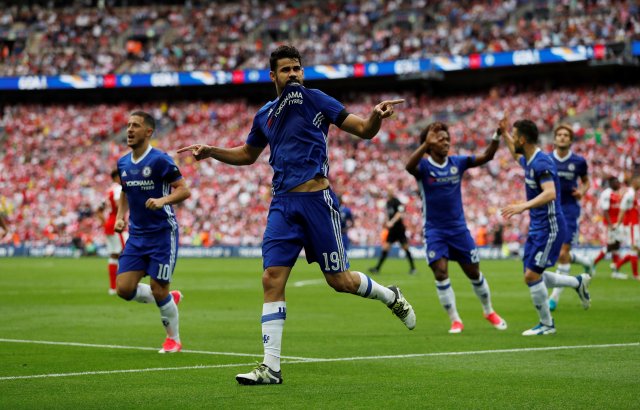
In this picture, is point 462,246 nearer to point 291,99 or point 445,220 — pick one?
point 445,220

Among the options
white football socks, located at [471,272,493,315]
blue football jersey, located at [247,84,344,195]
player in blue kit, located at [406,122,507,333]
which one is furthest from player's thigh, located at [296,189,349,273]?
white football socks, located at [471,272,493,315]

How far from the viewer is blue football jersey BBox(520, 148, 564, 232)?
1191cm

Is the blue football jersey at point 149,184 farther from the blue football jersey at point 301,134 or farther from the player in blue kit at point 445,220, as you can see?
the player in blue kit at point 445,220

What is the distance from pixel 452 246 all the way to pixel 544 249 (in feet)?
4.06

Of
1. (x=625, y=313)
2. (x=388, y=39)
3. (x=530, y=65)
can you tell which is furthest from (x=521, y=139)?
(x=388, y=39)

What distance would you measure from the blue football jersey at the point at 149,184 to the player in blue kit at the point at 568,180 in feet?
22.0

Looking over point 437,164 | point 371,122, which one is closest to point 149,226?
point 437,164

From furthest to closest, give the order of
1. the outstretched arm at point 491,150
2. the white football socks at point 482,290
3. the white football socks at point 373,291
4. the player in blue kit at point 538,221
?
the white football socks at point 482,290, the outstretched arm at point 491,150, the player in blue kit at point 538,221, the white football socks at point 373,291

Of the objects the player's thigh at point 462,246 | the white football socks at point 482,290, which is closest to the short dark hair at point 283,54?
the player's thigh at point 462,246

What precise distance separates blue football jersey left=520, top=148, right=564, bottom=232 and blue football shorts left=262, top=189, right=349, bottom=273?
446 cm

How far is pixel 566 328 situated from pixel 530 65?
3734cm

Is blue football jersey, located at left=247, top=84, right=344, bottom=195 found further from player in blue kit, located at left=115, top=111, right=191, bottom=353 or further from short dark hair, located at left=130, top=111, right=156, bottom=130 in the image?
short dark hair, located at left=130, top=111, right=156, bottom=130

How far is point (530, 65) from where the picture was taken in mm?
48656

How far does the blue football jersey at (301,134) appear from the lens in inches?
325
